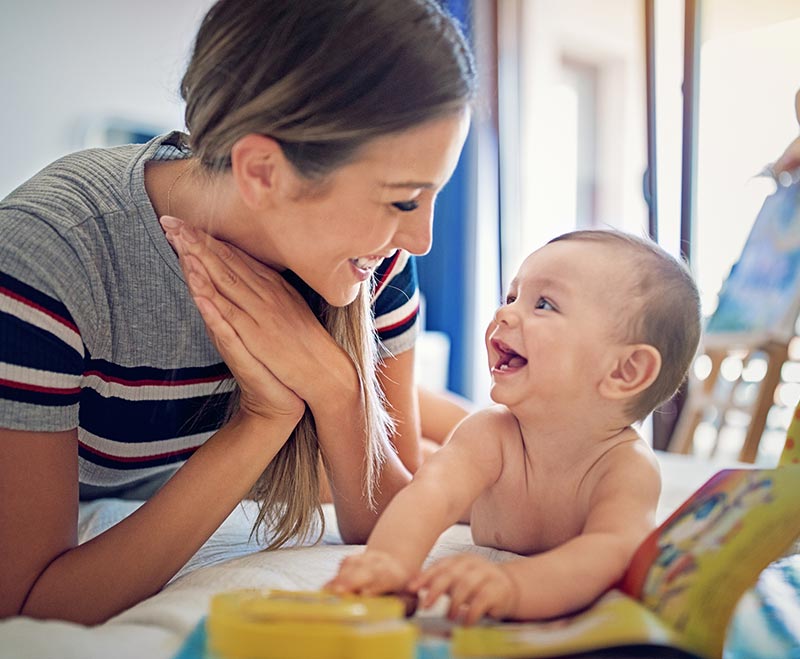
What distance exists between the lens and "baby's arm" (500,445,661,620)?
655 mm

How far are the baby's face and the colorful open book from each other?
21cm

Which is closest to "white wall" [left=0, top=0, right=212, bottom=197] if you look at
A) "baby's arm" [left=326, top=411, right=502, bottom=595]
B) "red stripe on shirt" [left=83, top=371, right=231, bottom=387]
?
"red stripe on shirt" [left=83, top=371, right=231, bottom=387]

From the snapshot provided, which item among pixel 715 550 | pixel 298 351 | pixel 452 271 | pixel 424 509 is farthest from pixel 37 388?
pixel 452 271

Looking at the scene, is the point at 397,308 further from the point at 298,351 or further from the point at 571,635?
the point at 571,635

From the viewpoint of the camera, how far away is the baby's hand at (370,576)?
2.01 ft

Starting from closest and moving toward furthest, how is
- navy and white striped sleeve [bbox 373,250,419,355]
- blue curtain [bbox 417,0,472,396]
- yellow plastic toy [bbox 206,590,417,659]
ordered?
1. yellow plastic toy [bbox 206,590,417,659]
2. navy and white striped sleeve [bbox 373,250,419,355]
3. blue curtain [bbox 417,0,472,396]

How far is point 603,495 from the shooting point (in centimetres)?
80

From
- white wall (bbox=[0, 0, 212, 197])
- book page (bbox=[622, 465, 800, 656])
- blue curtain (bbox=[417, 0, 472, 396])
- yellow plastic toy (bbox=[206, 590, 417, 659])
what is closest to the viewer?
yellow plastic toy (bbox=[206, 590, 417, 659])

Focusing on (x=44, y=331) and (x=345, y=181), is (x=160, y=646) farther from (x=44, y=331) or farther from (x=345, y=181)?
(x=345, y=181)

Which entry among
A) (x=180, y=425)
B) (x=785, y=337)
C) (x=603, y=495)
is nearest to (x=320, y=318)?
(x=180, y=425)

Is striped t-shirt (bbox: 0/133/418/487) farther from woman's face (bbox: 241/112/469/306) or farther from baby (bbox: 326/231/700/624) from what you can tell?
baby (bbox: 326/231/700/624)

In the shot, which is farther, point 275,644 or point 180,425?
point 180,425

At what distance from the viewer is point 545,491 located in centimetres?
89

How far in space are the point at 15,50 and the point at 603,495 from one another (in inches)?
91.2
